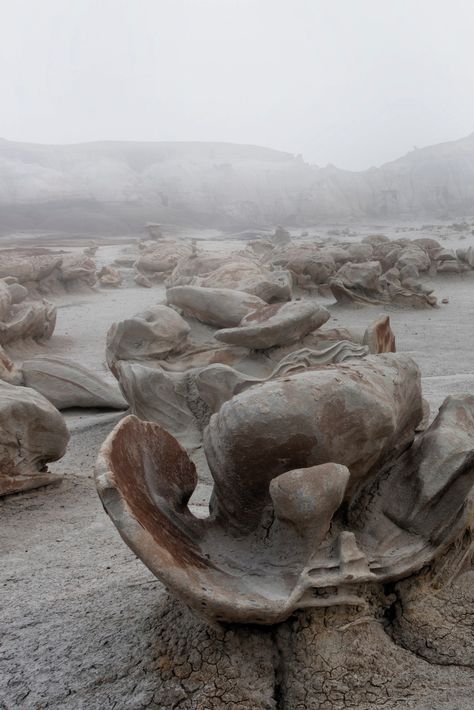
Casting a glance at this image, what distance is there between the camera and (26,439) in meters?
2.49

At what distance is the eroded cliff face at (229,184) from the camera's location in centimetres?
2655

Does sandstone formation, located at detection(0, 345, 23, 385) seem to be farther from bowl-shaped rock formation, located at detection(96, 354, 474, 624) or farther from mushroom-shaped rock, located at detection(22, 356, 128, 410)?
bowl-shaped rock formation, located at detection(96, 354, 474, 624)

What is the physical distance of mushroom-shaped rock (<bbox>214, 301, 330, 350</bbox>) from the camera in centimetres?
336

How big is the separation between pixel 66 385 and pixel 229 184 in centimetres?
2758

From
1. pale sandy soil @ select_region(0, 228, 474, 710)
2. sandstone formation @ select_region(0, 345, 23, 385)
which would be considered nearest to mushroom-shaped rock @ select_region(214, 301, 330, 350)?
pale sandy soil @ select_region(0, 228, 474, 710)

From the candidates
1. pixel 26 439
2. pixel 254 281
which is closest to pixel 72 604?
pixel 26 439

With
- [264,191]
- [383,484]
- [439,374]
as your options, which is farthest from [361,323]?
[264,191]

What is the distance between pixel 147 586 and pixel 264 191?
97.4ft

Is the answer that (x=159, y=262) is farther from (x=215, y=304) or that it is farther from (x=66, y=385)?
(x=66, y=385)

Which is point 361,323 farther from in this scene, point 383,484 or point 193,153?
point 193,153

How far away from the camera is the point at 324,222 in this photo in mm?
28438

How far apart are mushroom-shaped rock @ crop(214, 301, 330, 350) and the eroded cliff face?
75.1 ft

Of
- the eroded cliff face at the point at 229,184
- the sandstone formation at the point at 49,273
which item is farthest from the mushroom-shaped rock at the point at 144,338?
the eroded cliff face at the point at 229,184

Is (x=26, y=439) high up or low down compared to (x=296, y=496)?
down
